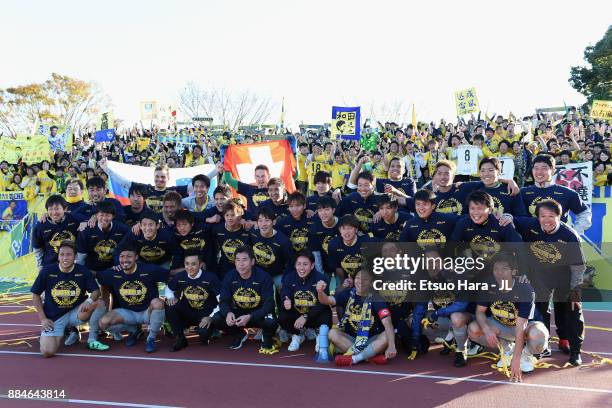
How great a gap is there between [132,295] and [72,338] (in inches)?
39.5

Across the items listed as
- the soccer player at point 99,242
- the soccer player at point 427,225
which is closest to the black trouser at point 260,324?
the soccer player at point 99,242

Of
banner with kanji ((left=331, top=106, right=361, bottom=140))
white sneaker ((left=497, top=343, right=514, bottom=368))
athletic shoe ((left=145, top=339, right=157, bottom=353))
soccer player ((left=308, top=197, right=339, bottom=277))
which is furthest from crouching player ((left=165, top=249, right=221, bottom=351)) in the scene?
banner with kanji ((left=331, top=106, right=361, bottom=140))

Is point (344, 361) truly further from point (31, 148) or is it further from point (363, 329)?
point (31, 148)

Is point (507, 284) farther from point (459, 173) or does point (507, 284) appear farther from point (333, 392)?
point (459, 173)

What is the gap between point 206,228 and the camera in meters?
7.51

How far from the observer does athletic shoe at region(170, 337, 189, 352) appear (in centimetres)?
671

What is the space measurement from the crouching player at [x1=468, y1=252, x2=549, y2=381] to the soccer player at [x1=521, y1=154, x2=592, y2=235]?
1.23 m

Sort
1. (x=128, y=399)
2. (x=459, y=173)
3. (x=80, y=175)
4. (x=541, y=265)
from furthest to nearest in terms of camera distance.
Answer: (x=80, y=175) → (x=459, y=173) → (x=541, y=265) → (x=128, y=399)

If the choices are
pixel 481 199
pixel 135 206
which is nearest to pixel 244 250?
pixel 135 206

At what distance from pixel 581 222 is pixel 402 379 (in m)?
3.06

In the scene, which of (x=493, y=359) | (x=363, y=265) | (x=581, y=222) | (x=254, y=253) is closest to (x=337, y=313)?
(x=363, y=265)

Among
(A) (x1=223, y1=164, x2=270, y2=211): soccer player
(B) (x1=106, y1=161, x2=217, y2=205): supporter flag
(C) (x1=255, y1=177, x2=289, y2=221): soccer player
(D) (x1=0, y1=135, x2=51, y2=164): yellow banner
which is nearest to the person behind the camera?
(C) (x1=255, y1=177, x2=289, y2=221): soccer player

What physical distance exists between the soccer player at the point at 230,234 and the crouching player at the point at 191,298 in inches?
19.9

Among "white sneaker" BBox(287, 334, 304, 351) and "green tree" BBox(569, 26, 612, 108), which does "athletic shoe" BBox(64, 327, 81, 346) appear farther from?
"green tree" BBox(569, 26, 612, 108)
